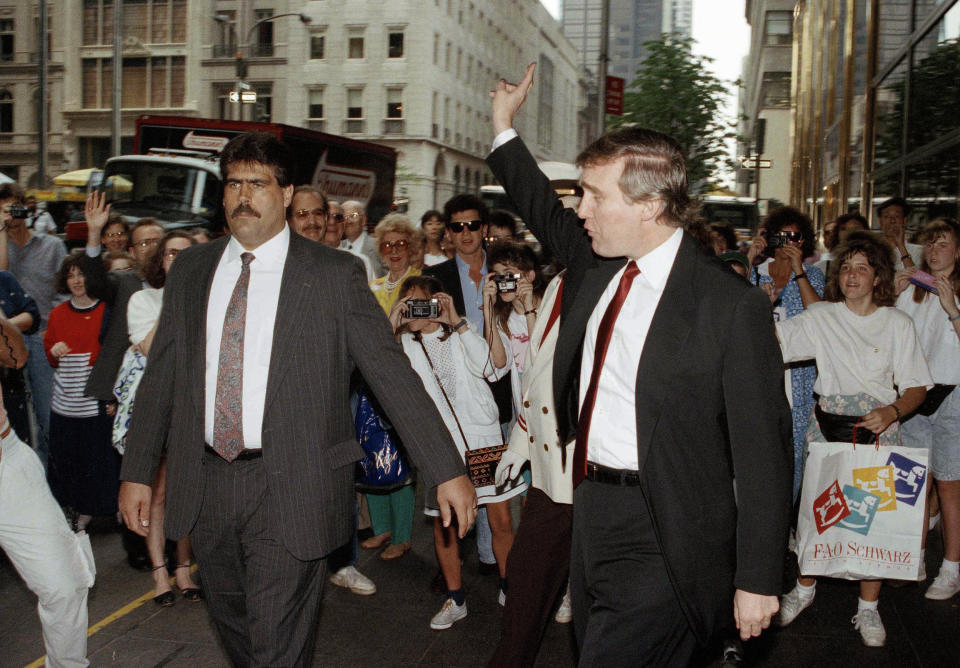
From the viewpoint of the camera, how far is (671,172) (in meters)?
2.93

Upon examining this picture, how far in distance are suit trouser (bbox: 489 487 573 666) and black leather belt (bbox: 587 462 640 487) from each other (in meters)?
0.92

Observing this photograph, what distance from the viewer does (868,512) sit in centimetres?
506

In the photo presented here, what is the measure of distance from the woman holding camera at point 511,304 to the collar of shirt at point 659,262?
2815 mm

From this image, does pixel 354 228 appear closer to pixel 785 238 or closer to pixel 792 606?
pixel 785 238

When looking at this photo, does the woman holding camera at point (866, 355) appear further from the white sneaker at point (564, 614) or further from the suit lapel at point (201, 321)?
the suit lapel at point (201, 321)

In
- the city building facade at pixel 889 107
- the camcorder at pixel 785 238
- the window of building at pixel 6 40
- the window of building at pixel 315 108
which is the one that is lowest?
the camcorder at pixel 785 238

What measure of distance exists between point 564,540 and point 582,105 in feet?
407

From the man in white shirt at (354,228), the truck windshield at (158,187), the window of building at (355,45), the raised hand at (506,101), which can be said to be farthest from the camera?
the window of building at (355,45)

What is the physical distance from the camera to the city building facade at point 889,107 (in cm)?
1141

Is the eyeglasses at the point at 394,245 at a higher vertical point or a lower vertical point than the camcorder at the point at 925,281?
higher

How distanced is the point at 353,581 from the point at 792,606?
252 centimetres

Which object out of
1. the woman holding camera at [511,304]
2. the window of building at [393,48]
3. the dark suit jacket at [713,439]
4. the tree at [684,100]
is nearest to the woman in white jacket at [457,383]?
the woman holding camera at [511,304]

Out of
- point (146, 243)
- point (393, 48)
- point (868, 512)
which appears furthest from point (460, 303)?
point (393, 48)

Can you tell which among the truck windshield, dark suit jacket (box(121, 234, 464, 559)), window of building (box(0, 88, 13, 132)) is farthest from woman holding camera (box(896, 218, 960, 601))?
window of building (box(0, 88, 13, 132))
